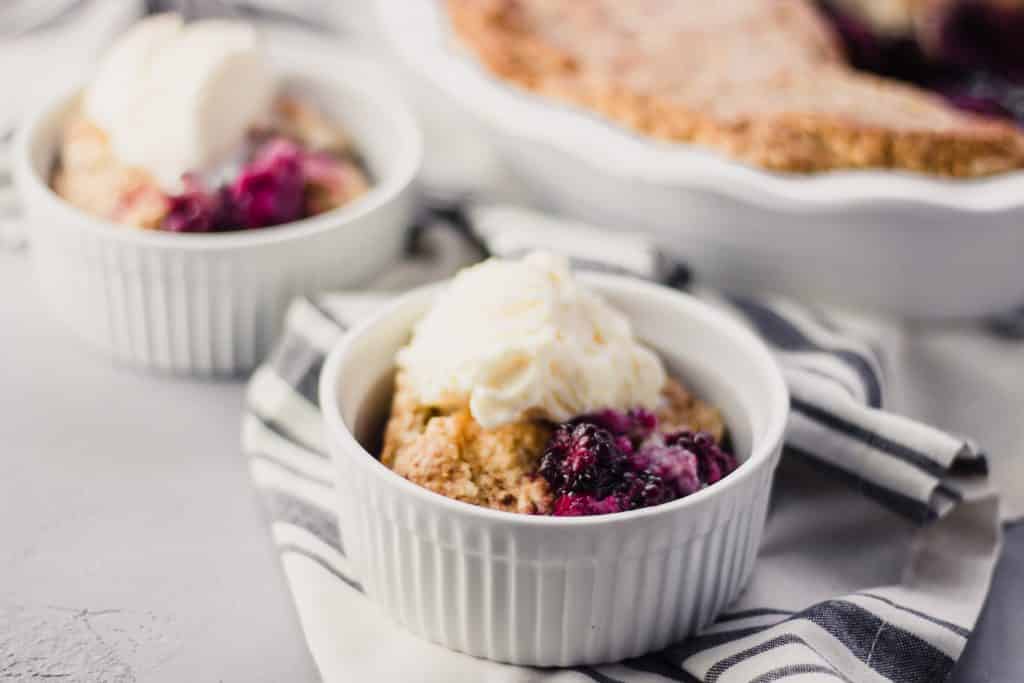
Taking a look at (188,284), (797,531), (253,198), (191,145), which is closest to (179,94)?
(191,145)

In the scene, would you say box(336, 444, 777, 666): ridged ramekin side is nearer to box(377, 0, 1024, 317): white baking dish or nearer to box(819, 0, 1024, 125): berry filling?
box(377, 0, 1024, 317): white baking dish

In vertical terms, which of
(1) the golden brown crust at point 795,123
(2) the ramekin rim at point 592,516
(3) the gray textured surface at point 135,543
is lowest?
(3) the gray textured surface at point 135,543

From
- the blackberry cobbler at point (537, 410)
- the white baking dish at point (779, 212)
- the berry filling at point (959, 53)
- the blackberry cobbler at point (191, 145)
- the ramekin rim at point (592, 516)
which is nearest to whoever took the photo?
the ramekin rim at point (592, 516)

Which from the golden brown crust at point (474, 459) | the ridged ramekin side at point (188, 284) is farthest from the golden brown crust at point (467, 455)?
the ridged ramekin side at point (188, 284)

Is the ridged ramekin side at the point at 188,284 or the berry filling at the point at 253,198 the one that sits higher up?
the berry filling at the point at 253,198

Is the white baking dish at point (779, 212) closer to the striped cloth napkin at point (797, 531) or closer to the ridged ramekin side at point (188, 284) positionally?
the striped cloth napkin at point (797, 531)

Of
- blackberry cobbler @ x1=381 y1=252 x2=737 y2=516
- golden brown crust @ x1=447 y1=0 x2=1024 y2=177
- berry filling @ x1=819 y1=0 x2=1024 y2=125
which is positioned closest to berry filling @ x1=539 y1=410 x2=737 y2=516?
blackberry cobbler @ x1=381 y1=252 x2=737 y2=516
